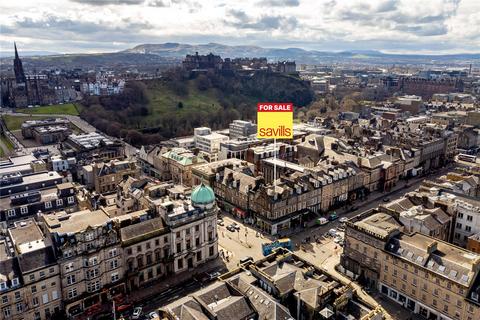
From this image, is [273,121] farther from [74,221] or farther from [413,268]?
[74,221]

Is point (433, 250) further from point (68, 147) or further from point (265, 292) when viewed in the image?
point (68, 147)

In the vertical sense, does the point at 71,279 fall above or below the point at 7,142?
above

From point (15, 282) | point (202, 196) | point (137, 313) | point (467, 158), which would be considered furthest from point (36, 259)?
point (467, 158)

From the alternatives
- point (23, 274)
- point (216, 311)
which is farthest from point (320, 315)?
point (23, 274)

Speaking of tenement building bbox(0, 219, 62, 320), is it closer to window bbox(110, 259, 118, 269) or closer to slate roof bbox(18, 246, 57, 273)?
Result: slate roof bbox(18, 246, 57, 273)

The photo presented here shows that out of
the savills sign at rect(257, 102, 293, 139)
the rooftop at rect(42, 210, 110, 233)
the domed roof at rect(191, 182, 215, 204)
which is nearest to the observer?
the rooftop at rect(42, 210, 110, 233)

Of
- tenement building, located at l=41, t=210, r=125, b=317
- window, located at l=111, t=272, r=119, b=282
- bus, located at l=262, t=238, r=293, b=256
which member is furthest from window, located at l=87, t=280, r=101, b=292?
bus, located at l=262, t=238, r=293, b=256
